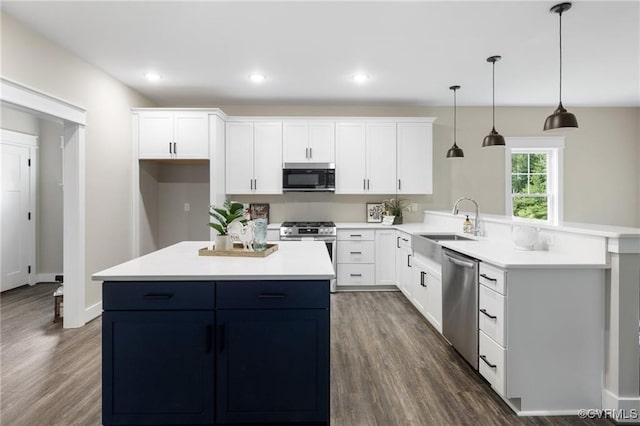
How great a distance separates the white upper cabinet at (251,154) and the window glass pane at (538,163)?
3.84m

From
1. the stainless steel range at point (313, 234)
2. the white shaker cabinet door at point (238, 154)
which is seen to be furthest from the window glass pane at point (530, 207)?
the white shaker cabinet door at point (238, 154)

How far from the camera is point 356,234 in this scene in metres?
4.78

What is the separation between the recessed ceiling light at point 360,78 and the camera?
4.03 metres

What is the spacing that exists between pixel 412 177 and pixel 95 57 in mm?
4005

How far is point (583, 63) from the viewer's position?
3709 mm

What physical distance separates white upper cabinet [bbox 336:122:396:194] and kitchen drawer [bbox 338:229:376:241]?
605 millimetres

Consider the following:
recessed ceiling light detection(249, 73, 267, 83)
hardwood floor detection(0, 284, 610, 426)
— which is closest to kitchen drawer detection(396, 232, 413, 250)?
hardwood floor detection(0, 284, 610, 426)

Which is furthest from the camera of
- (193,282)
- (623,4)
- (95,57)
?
(95,57)

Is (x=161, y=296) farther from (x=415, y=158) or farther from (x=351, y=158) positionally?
(x=415, y=158)

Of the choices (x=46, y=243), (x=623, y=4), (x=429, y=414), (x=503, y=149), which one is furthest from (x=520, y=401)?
(x=46, y=243)

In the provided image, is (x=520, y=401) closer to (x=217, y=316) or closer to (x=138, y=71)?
(x=217, y=316)

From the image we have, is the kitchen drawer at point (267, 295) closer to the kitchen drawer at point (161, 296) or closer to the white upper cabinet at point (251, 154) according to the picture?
the kitchen drawer at point (161, 296)

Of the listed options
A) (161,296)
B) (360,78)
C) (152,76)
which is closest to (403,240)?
(360,78)

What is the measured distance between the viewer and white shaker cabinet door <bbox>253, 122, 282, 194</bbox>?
4.99 metres
